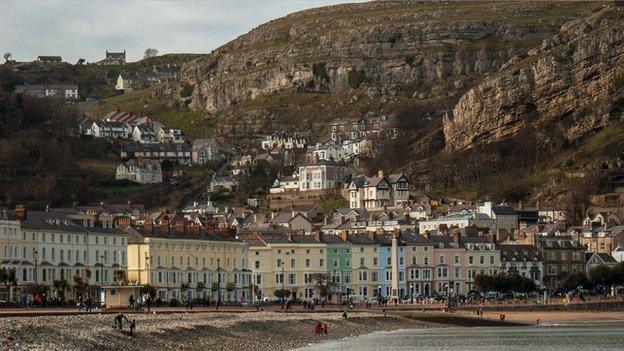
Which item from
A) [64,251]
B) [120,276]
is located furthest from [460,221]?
[120,276]

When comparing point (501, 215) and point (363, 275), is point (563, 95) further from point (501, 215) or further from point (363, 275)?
point (363, 275)

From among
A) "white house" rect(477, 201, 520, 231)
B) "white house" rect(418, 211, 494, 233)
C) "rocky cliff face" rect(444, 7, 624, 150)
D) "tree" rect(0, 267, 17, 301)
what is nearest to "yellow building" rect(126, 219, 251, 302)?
"tree" rect(0, 267, 17, 301)

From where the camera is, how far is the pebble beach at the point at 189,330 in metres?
54.1

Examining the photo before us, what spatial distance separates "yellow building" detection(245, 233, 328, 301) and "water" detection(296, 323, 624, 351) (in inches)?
1324

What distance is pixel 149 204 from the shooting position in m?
196

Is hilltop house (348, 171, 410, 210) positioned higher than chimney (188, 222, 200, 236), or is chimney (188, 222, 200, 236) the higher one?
hilltop house (348, 171, 410, 210)

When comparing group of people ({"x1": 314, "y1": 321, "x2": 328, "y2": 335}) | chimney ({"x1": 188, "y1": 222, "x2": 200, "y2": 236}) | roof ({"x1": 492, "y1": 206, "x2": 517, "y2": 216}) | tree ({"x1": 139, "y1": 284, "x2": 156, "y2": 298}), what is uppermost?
roof ({"x1": 492, "y1": 206, "x2": 517, "y2": 216})

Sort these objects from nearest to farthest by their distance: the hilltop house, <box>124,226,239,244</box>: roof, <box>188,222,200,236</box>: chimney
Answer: <box>124,226,239,244</box>: roof, <box>188,222,200,236</box>: chimney, the hilltop house

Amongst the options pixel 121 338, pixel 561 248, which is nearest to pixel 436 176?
pixel 561 248

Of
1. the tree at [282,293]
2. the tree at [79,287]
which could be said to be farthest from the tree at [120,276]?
the tree at [282,293]

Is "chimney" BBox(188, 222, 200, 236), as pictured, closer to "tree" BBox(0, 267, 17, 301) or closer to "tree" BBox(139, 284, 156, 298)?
"tree" BBox(139, 284, 156, 298)

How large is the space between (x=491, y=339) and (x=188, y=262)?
38225mm

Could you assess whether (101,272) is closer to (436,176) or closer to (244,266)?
(244,266)

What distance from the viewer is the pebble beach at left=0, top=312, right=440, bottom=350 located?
54.1 m
